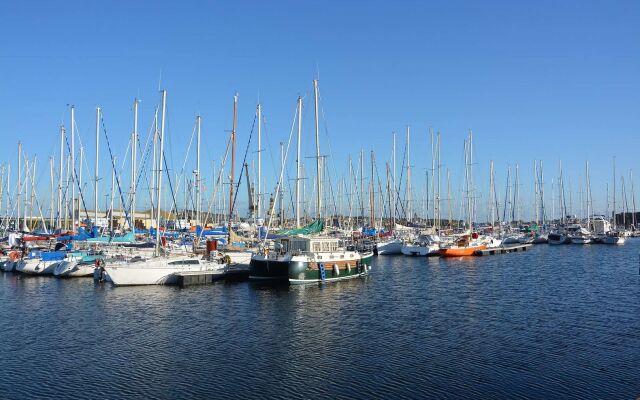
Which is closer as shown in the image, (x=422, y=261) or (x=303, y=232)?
(x=303, y=232)

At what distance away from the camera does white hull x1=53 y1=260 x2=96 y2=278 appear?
185ft

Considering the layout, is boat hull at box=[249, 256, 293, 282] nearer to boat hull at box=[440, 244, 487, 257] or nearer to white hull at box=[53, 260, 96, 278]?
white hull at box=[53, 260, 96, 278]

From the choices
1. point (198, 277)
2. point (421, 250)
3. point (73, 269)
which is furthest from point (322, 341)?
point (421, 250)

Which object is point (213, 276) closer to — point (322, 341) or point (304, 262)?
point (304, 262)

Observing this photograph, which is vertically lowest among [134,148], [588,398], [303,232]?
[588,398]

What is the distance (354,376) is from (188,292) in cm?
2602

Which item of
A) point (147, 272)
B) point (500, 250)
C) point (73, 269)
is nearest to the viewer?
point (147, 272)

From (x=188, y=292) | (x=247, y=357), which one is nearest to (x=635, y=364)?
Result: (x=247, y=357)

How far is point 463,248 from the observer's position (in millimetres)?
86438

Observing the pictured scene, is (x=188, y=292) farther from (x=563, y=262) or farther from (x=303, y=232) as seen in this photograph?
(x=563, y=262)

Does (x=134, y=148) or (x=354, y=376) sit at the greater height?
(x=134, y=148)

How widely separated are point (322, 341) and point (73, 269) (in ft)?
122

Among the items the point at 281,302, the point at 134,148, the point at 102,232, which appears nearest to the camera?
the point at 281,302

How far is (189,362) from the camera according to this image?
24875mm
